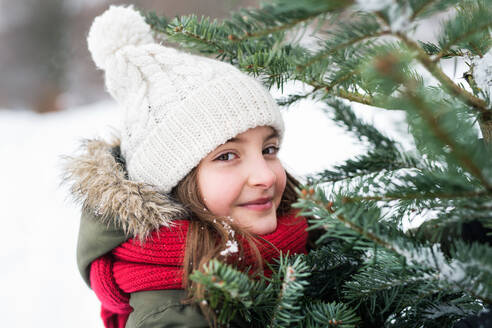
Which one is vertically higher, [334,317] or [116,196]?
[116,196]

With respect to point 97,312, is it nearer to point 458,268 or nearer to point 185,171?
point 185,171

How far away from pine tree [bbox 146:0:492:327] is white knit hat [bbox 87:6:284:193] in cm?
25

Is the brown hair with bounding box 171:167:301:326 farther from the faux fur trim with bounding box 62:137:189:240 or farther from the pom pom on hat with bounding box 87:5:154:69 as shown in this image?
the pom pom on hat with bounding box 87:5:154:69

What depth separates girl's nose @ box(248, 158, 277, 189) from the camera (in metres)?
1.05

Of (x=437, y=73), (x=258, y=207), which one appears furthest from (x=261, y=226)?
(x=437, y=73)

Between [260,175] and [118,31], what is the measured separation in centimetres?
67

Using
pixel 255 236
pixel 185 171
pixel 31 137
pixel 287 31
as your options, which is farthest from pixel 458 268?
pixel 31 137

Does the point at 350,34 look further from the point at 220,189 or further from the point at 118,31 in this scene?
the point at 118,31

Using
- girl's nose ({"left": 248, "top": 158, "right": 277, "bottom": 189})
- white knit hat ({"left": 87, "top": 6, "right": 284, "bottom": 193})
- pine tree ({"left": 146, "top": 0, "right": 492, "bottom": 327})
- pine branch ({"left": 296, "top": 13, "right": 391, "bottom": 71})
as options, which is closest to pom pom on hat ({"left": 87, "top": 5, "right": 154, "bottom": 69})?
white knit hat ({"left": 87, "top": 6, "right": 284, "bottom": 193})

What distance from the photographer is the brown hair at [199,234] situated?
0.94 meters

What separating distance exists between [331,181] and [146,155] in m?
0.62

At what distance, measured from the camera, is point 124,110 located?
126 centimetres

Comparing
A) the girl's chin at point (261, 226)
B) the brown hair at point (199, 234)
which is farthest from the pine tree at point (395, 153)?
the girl's chin at point (261, 226)

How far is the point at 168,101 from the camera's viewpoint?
3.67ft
